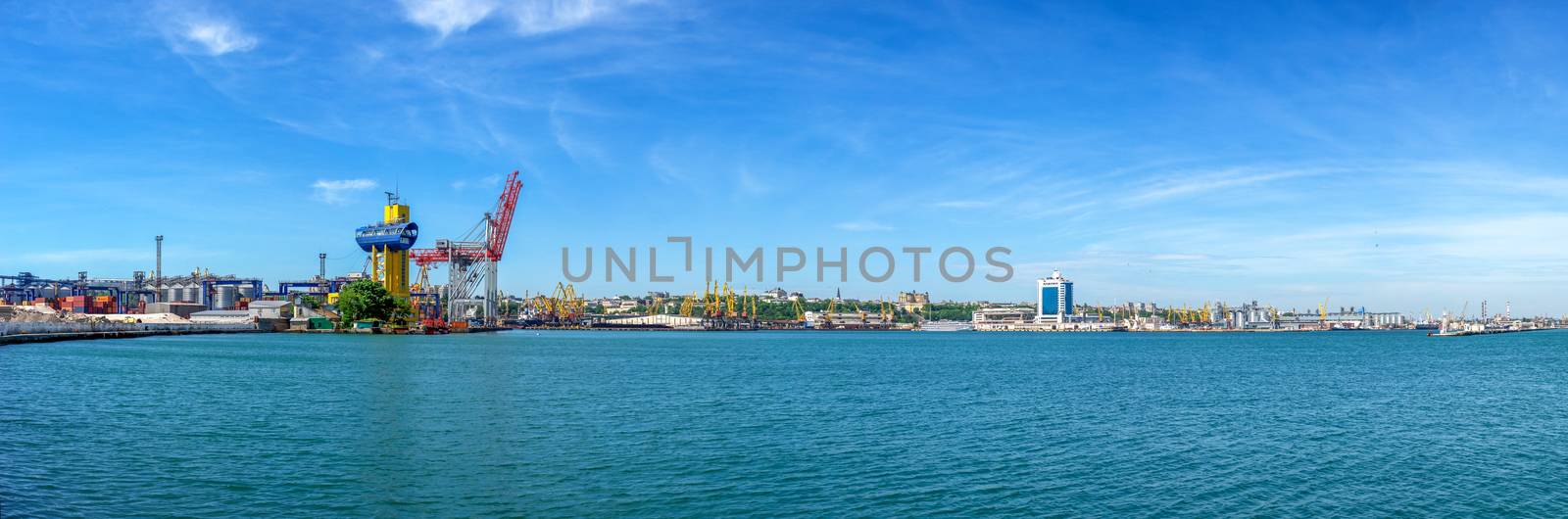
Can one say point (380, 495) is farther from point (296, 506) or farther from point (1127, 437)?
point (1127, 437)

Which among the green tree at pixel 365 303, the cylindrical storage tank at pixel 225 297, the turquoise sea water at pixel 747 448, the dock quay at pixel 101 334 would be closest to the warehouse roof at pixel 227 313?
the dock quay at pixel 101 334

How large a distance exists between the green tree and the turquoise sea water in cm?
6289

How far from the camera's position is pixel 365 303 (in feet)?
323

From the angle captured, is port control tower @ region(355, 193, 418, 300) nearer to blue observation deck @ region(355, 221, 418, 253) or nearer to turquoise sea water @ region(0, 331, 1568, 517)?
blue observation deck @ region(355, 221, 418, 253)

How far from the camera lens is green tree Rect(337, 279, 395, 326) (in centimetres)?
9875

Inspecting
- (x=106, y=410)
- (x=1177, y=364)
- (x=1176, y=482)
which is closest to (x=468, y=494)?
(x=1176, y=482)

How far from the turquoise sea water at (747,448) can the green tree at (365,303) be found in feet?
206

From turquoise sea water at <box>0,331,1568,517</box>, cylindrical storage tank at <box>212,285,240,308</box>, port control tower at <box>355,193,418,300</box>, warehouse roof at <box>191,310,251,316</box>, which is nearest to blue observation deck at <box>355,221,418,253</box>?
port control tower at <box>355,193,418,300</box>

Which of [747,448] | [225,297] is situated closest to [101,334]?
[747,448]

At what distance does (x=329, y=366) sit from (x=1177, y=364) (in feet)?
161

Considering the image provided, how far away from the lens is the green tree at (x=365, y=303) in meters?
98.8

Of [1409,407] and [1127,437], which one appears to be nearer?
[1127,437]

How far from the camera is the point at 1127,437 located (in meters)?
22.2

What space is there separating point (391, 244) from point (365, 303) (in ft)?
32.5
